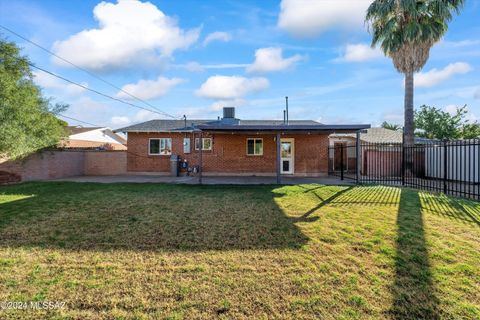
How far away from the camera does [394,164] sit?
15.8m

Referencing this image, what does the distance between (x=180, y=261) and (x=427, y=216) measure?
18.4 ft

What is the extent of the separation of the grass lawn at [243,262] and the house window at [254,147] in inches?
351

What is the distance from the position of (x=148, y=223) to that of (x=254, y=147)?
10688 mm

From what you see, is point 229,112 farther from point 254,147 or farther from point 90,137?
point 90,137

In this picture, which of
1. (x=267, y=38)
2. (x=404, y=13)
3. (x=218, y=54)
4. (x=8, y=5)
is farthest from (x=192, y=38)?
(x=404, y=13)

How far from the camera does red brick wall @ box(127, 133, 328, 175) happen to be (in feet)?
50.2

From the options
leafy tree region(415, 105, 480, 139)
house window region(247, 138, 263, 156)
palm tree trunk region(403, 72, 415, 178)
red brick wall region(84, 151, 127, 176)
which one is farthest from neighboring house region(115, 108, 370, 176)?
leafy tree region(415, 105, 480, 139)

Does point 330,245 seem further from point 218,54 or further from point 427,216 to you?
point 218,54

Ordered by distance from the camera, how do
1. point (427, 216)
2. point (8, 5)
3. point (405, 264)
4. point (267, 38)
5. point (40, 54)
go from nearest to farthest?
point (405, 264)
point (427, 216)
point (8, 5)
point (40, 54)
point (267, 38)

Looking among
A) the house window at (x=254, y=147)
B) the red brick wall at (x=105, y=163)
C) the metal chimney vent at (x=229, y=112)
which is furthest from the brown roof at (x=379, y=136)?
the red brick wall at (x=105, y=163)

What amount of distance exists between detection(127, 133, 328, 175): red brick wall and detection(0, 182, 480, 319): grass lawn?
346 inches

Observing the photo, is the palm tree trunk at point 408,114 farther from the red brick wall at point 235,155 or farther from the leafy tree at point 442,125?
the leafy tree at point 442,125

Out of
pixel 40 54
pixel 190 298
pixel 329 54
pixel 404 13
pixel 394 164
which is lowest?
pixel 190 298

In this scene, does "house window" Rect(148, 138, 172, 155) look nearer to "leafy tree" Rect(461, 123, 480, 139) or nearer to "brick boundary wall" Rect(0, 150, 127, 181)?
"brick boundary wall" Rect(0, 150, 127, 181)
